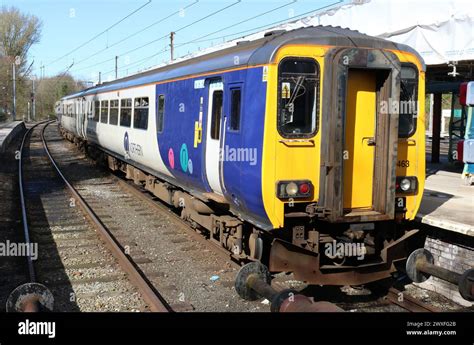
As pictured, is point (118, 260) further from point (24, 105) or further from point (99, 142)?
point (24, 105)

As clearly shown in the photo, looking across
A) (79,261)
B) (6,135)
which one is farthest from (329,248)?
(6,135)

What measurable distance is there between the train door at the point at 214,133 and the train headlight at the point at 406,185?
2379mm

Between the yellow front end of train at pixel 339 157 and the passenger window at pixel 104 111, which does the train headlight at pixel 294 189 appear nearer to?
the yellow front end of train at pixel 339 157

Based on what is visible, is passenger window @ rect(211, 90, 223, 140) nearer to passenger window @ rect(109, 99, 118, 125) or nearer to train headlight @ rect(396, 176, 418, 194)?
train headlight @ rect(396, 176, 418, 194)

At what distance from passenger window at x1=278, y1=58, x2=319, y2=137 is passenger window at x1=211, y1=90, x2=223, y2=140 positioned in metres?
1.54

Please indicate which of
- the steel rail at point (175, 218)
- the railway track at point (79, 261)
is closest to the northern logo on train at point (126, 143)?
the steel rail at point (175, 218)

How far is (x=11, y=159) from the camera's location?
74.2 feet

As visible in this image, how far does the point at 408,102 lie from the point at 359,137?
0.90m

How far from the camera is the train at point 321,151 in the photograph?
19.5ft

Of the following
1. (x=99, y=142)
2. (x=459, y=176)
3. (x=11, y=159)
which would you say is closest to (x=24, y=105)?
(x=11, y=159)

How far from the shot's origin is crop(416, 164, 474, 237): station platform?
709 cm

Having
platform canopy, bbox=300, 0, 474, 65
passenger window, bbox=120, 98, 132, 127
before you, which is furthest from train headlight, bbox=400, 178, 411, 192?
passenger window, bbox=120, 98, 132, 127

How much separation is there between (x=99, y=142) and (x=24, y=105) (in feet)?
201

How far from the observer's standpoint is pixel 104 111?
676 inches
